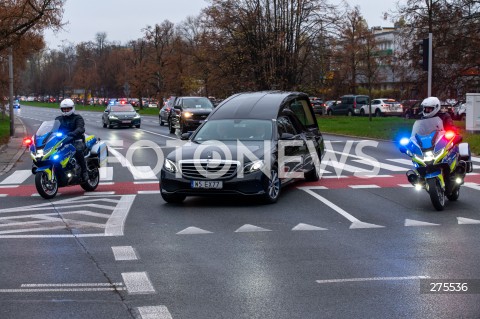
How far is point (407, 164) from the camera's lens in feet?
61.8

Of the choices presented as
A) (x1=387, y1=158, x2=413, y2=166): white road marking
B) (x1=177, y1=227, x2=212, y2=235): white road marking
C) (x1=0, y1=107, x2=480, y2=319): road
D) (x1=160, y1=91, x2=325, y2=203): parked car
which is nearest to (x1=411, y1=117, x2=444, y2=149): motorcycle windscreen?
(x1=0, y1=107, x2=480, y2=319): road

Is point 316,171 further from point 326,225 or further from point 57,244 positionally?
point 57,244

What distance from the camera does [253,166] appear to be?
11.6 meters

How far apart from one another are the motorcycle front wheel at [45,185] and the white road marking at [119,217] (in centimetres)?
123

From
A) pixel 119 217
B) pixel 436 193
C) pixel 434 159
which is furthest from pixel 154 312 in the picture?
pixel 434 159

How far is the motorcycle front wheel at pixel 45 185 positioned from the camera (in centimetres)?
1262

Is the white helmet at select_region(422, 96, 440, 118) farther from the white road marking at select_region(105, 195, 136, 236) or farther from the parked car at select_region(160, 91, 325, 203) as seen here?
the white road marking at select_region(105, 195, 136, 236)

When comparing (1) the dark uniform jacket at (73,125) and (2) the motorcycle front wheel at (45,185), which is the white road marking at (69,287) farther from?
(1) the dark uniform jacket at (73,125)

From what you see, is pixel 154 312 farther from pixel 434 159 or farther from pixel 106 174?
pixel 106 174

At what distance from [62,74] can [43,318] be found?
419 ft

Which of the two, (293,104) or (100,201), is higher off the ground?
(293,104)

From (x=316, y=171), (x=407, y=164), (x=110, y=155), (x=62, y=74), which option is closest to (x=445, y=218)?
(x=316, y=171)

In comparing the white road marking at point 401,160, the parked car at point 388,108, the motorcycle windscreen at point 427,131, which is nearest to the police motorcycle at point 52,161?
the motorcycle windscreen at point 427,131

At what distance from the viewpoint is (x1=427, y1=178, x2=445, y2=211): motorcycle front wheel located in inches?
427
